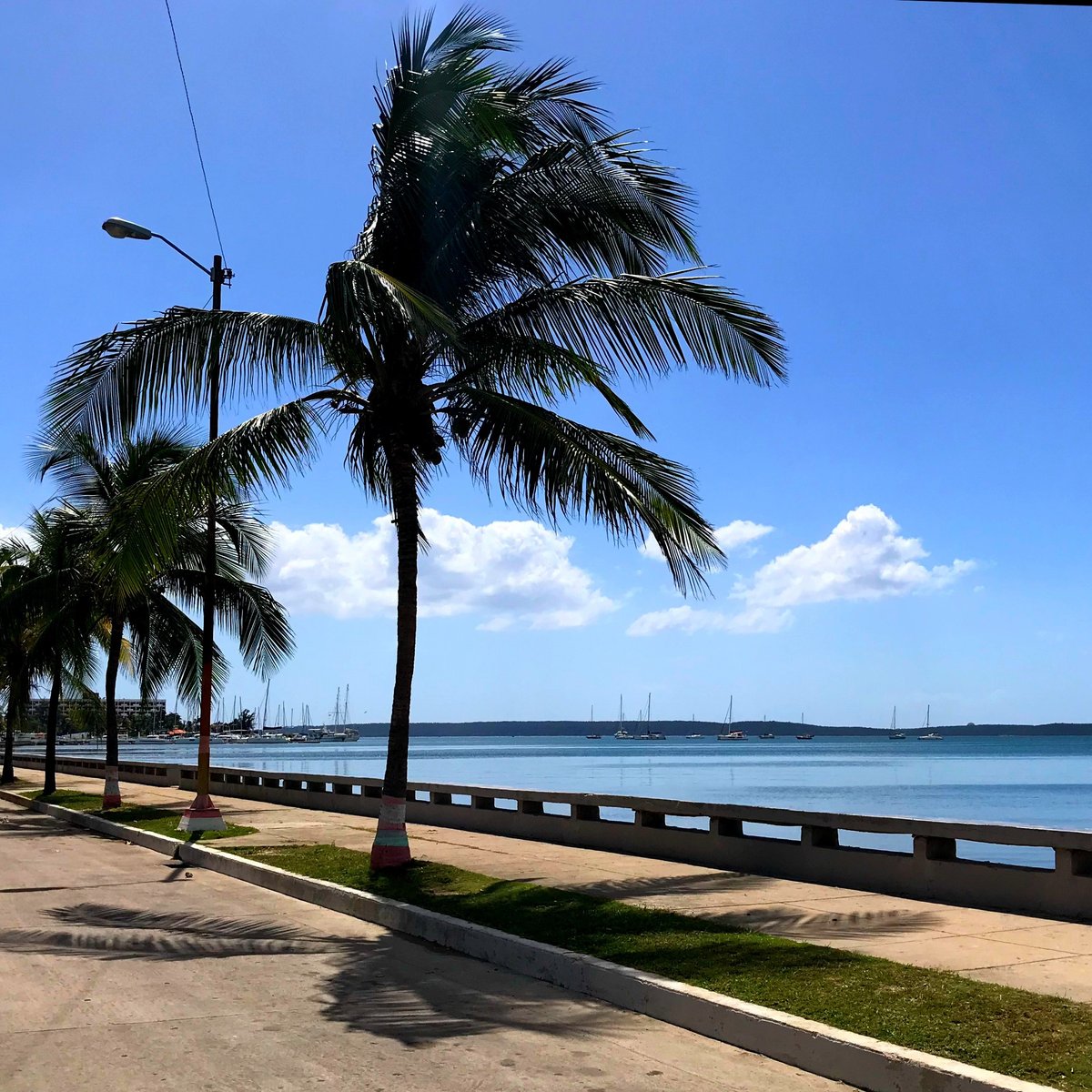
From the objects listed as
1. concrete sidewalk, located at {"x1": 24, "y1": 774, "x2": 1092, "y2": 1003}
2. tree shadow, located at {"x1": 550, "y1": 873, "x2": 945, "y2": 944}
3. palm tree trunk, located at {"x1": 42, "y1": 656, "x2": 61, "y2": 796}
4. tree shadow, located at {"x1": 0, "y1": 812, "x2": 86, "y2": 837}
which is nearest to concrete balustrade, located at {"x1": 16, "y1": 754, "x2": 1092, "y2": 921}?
concrete sidewalk, located at {"x1": 24, "y1": 774, "x2": 1092, "y2": 1003}

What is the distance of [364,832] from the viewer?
67.5 feet

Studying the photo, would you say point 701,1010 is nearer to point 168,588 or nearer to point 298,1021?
point 298,1021

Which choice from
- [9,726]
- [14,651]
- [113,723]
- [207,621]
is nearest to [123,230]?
[207,621]

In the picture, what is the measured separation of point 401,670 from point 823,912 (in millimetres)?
5636

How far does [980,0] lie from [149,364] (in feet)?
36.7

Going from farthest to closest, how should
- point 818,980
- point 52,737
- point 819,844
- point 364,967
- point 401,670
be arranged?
point 52,737 < point 401,670 < point 819,844 < point 364,967 < point 818,980

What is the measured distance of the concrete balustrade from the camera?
1116 centimetres

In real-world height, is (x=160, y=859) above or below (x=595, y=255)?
below

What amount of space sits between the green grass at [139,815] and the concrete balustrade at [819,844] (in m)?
3.79

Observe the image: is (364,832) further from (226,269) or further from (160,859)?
(226,269)

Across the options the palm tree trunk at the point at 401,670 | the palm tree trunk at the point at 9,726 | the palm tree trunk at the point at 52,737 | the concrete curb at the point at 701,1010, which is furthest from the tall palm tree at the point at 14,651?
the concrete curb at the point at 701,1010

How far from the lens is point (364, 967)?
9656 millimetres

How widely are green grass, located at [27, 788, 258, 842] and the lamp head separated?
9.47 meters

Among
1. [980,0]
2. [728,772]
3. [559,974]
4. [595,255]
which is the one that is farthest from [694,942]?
[728,772]
